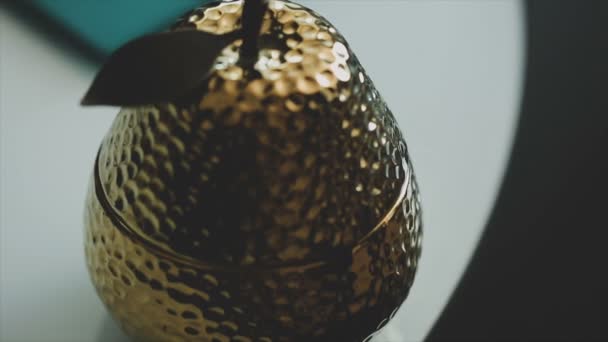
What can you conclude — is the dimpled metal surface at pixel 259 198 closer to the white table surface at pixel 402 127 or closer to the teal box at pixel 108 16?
the white table surface at pixel 402 127

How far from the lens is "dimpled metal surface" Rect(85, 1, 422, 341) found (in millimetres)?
319

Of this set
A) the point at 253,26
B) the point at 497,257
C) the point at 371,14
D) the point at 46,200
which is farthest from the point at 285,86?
the point at 497,257

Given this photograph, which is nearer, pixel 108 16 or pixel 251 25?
pixel 251 25

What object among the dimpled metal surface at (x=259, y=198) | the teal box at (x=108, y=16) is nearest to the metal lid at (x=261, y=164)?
the dimpled metal surface at (x=259, y=198)

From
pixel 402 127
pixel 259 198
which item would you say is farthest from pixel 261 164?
pixel 402 127

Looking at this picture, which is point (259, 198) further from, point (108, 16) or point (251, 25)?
point (108, 16)

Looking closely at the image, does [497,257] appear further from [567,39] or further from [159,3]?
[159,3]

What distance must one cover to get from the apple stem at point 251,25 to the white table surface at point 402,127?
22 centimetres

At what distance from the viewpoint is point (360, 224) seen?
0.34 m

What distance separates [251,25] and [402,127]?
0.97 feet

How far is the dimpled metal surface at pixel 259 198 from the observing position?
1.05 feet

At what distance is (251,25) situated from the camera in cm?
32

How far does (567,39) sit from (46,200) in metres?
0.72

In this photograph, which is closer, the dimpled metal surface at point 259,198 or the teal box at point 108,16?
the dimpled metal surface at point 259,198
